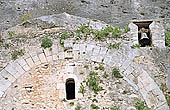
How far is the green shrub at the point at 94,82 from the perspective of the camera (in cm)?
1145

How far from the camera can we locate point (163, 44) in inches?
487

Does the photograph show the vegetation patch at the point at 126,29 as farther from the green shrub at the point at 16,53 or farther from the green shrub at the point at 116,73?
the green shrub at the point at 16,53

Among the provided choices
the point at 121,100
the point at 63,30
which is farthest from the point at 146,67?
the point at 63,30

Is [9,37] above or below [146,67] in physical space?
above

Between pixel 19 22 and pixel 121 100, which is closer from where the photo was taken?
pixel 121 100

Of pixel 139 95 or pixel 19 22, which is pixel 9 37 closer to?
pixel 19 22

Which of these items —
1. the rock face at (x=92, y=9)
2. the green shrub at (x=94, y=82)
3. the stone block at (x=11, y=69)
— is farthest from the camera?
the rock face at (x=92, y=9)

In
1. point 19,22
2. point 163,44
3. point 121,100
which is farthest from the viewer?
point 19,22

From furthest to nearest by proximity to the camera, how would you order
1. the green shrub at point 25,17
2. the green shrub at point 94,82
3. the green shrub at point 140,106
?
the green shrub at point 25,17 → the green shrub at point 94,82 → the green shrub at point 140,106

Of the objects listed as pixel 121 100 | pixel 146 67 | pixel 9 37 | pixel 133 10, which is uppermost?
pixel 133 10

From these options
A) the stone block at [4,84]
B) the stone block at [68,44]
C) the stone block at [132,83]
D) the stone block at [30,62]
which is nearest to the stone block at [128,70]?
the stone block at [132,83]

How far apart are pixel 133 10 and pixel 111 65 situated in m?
2.54

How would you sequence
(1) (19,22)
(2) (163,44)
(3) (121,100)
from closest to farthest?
1. (3) (121,100)
2. (2) (163,44)
3. (1) (19,22)

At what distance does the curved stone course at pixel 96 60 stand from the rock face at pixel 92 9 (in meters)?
1.49
